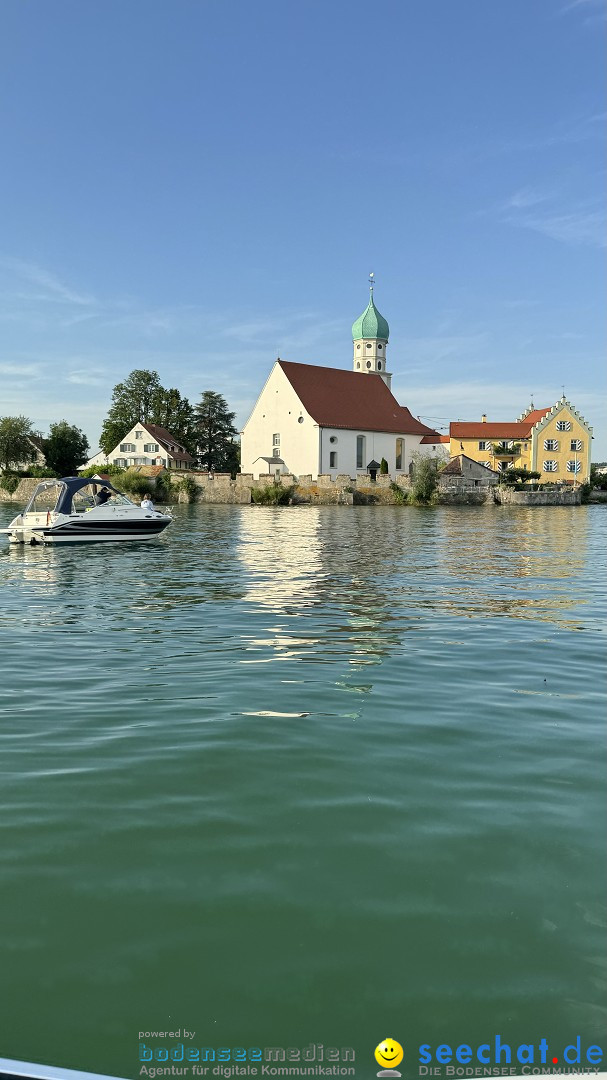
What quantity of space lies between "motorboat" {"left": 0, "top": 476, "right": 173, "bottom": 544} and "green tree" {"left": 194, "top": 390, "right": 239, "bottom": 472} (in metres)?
83.3

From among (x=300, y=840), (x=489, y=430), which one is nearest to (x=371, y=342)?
(x=489, y=430)

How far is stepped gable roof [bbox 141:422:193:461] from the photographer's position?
101312 millimetres

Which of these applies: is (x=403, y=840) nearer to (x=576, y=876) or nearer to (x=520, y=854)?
(x=520, y=854)

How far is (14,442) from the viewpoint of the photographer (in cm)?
9975

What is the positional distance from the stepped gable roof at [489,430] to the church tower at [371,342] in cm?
1089

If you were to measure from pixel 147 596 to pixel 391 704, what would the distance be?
923 cm

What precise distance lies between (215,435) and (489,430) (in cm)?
3668

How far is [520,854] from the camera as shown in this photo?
4668 millimetres

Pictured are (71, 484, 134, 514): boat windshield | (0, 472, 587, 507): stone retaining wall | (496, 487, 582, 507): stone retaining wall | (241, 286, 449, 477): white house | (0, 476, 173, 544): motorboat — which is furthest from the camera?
(241, 286, 449, 477): white house

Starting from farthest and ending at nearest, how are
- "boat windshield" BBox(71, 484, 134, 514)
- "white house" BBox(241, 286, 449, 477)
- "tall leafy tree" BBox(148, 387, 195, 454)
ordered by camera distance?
"tall leafy tree" BBox(148, 387, 195, 454) < "white house" BBox(241, 286, 449, 477) < "boat windshield" BBox(71, 484, 134, 514)

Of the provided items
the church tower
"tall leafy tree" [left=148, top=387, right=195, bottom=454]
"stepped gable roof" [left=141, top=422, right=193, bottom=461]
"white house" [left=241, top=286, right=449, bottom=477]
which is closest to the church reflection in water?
"white house" [left=241, top=286, right=449, bottom=477]

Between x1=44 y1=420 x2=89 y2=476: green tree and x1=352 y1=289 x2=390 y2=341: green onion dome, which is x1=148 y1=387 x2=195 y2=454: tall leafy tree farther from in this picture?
x1=352 y1=289 x2=390 y2=341: green onion dome

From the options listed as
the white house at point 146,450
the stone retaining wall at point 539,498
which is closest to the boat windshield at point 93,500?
the stone retaining wall at point 539,498

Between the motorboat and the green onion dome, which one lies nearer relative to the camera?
the motorboat
